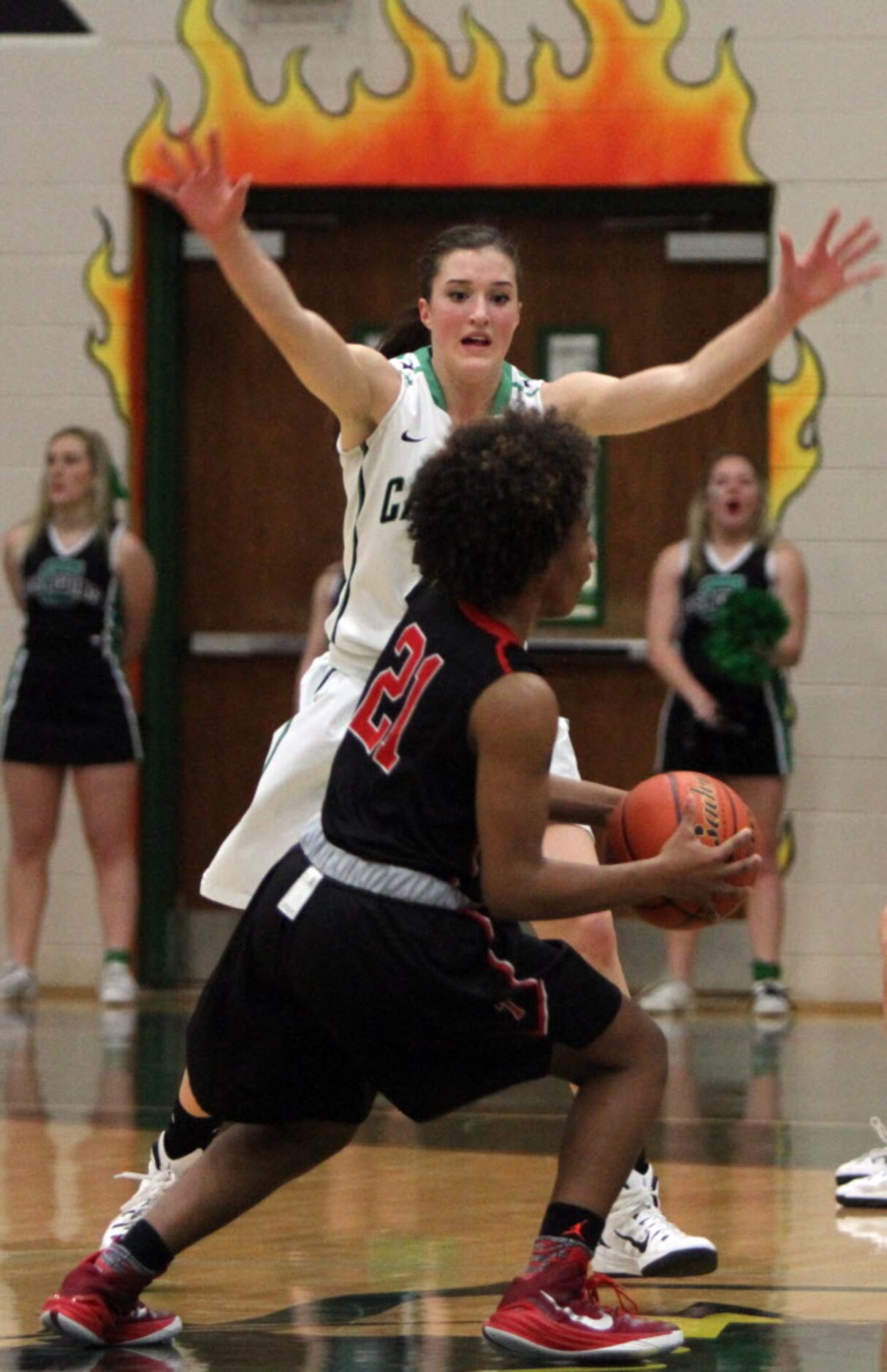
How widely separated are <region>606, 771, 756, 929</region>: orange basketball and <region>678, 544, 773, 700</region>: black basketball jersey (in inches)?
198

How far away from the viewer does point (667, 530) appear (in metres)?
10.1

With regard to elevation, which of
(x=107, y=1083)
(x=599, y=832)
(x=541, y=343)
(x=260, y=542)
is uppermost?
(x=541, y=343)

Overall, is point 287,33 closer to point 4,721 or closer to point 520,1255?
point 4,721

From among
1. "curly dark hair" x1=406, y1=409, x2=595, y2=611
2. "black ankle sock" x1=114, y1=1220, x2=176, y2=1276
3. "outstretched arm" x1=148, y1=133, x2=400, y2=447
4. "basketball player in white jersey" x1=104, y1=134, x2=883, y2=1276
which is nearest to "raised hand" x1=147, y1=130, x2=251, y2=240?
"outstretched arm" x1=148, y1=133, x2=400, y2=447

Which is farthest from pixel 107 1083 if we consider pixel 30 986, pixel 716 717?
pixel 716 717

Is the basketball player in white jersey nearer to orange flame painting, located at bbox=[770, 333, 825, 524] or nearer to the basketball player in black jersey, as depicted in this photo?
the basketball player in black jersey

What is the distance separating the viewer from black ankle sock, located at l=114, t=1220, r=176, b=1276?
163 inches

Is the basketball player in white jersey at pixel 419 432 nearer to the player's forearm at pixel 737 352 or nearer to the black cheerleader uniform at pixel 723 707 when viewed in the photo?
the player's forearm at pixel 737 352

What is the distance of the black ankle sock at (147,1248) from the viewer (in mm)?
4133

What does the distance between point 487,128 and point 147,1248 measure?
654 cm

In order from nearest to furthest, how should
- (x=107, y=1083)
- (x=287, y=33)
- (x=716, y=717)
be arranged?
1. (x=107, y=1083)
2. (x=716, y=717)
3. (x=287, y=33)

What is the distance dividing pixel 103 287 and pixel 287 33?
1.25 meters

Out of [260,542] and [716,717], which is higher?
[260,542]

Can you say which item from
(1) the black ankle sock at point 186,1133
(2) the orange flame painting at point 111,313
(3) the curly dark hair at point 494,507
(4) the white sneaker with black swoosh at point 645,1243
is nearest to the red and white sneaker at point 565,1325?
(4) the white sneaker with black swoosh at point 645,1243
